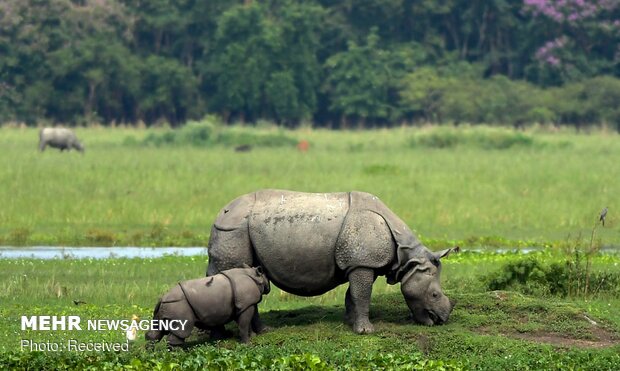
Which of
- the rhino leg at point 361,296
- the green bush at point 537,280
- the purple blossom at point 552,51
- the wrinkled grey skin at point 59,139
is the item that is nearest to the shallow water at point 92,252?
the green bush at point 537,280

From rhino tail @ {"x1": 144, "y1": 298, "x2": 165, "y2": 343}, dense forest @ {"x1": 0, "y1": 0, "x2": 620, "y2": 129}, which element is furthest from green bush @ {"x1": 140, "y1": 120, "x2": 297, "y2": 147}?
rhino tail @ {"x1": 144, "y1": 298, "x2": 165, "y2": 343}

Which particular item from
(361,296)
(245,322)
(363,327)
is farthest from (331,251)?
(245,322)

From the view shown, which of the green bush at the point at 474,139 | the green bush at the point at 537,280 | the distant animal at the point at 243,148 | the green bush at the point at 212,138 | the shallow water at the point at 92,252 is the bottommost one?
the green bush at the point at 212,138

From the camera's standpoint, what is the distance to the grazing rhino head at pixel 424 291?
545 inches

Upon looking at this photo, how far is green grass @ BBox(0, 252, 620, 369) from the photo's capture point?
39.6ft

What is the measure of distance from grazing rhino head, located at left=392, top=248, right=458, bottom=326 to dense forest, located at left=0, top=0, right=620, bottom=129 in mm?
41304

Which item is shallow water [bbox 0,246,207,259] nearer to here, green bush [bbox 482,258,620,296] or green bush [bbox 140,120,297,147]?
green bush [bbox 482,258,620,296]

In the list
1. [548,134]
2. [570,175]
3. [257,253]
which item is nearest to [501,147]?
[548,134]

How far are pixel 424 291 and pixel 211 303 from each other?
2.09 m

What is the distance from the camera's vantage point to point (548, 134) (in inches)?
1860

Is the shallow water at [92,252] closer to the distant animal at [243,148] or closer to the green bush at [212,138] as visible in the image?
the distant animal at [243,148]

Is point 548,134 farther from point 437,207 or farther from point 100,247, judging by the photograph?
point 100,247

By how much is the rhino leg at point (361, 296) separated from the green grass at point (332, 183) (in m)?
9.79

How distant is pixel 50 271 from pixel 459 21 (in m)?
46.2
